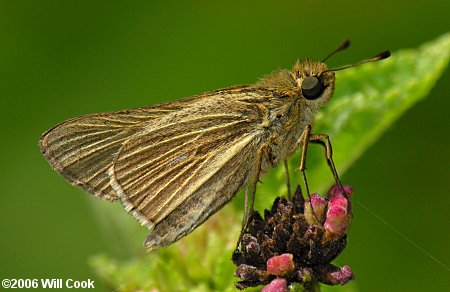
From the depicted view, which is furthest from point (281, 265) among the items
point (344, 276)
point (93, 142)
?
point (93, 142)

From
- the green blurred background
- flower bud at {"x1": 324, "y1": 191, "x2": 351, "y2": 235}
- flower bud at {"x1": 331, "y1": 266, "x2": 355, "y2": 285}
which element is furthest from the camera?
the green blurred background

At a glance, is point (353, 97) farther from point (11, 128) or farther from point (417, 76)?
point (11, 128)

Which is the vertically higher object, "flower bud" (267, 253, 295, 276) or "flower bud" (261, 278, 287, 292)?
"flower bud" (267, 253, 295, 276)

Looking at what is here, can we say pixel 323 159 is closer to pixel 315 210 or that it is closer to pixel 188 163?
pixel 188 163

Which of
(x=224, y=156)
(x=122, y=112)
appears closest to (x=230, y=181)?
(x=224, y=156)

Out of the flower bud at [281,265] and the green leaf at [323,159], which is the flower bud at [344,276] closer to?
the flower bud at [281,265]

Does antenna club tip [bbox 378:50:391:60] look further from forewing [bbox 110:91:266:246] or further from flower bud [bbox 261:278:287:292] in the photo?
flower bud [bbox 261:278:287:292]

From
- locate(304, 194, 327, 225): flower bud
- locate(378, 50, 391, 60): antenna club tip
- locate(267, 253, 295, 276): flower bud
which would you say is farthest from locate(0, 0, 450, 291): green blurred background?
locate(267, 253, 295, 276): flower bud
